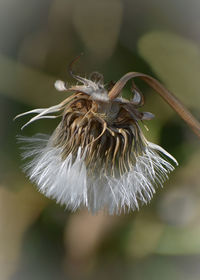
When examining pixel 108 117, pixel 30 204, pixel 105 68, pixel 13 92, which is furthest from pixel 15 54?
pixel 108 117

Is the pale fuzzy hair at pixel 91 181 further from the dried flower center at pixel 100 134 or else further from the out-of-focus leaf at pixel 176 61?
the out-of-focus leaf at pixel 176 61

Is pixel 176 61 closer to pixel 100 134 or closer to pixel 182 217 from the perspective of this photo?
pixel 182 217

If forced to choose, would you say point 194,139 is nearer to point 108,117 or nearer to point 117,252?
point 117,252

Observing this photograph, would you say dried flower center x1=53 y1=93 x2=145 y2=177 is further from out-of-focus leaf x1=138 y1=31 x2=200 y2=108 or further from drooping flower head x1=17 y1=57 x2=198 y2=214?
out-of-focus leaf x1=138 y1=31 x2=200 y2=108

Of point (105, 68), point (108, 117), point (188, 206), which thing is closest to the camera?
point (108, 117)

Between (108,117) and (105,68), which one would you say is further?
(105,68)

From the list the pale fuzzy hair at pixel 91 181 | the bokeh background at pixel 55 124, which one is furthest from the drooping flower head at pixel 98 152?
the bokeh background at pixel 55 124

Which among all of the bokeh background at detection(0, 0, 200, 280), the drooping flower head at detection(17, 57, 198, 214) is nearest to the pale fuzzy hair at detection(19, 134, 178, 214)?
the drooping flower head at detection(17, 57, 198, 214)
